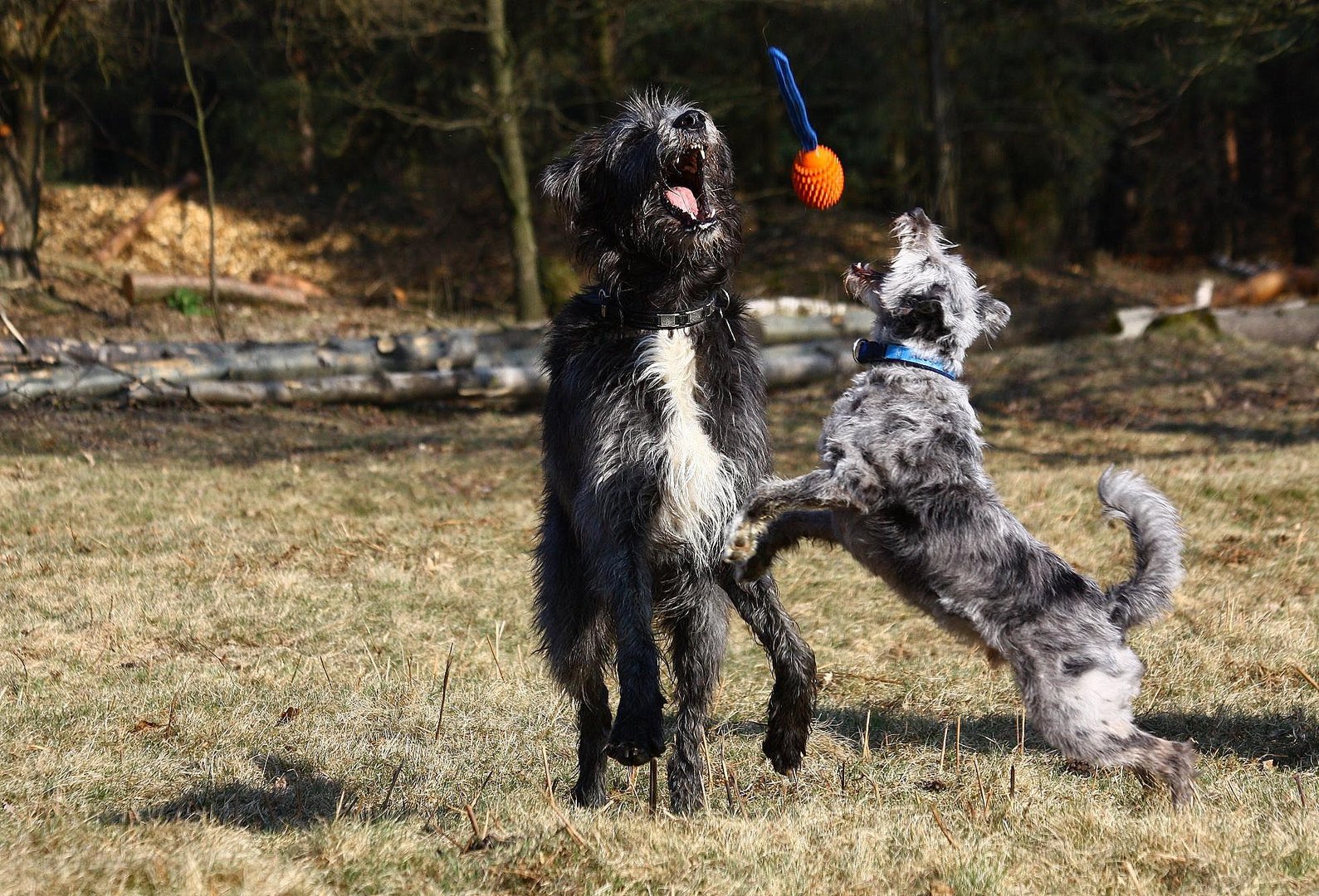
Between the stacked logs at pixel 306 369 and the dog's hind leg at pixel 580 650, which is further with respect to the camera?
the stacked logs at pixel 306 369

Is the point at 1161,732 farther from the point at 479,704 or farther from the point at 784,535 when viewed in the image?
the point at 479,704

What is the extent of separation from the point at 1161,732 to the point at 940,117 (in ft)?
54.9

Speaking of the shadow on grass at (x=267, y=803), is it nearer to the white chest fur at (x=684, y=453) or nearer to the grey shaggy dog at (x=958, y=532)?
the white chest fur at (x=684, y=453)

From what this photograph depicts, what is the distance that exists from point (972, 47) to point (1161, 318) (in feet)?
28.1

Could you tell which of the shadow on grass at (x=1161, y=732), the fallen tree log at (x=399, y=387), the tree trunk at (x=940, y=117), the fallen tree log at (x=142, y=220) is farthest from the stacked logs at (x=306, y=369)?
the fallen tree log at (x=142, y=220)

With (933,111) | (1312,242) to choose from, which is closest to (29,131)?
(933,111)

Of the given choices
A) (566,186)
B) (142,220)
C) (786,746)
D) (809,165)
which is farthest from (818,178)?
(142,220)

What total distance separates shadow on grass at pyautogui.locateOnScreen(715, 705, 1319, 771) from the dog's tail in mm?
1066

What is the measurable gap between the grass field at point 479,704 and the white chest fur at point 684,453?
3.04 ft

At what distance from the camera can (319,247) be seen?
74.6 feet

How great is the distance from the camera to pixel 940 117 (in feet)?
65.9

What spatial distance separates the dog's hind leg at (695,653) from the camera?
13.4 ft

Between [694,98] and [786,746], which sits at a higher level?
[694,98]

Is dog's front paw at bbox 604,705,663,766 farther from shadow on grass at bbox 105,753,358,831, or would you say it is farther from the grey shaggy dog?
shadow on grass at bbox 105,753,358,831
